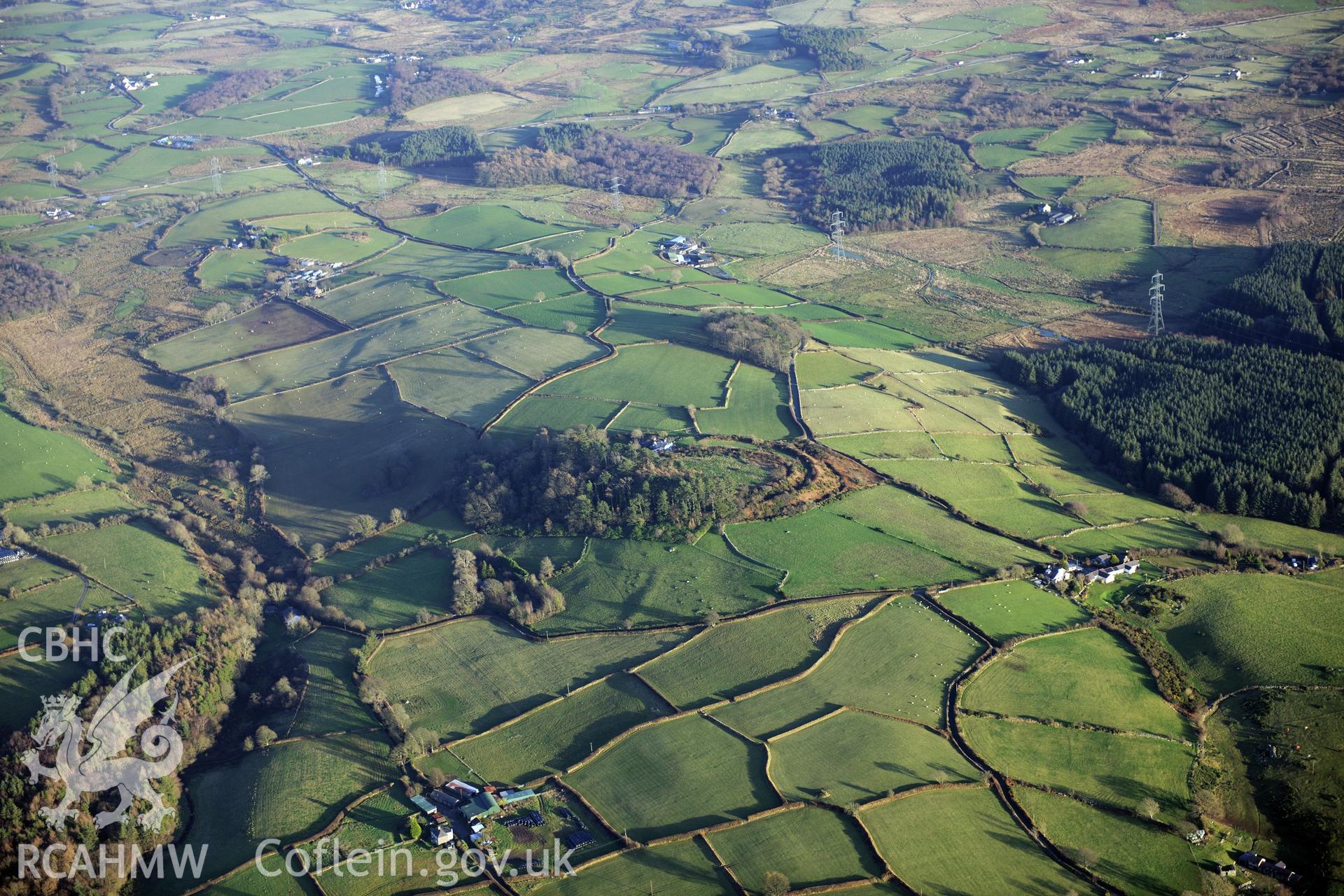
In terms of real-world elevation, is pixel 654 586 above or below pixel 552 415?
below

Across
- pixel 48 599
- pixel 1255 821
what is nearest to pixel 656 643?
pixel 1255 821

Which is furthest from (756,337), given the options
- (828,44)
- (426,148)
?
(828,44)

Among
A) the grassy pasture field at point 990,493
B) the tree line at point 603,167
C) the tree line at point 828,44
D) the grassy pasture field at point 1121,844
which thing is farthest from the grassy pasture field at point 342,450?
the tree line at point 828,44

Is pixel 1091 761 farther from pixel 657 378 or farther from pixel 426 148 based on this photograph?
pixel 426 148

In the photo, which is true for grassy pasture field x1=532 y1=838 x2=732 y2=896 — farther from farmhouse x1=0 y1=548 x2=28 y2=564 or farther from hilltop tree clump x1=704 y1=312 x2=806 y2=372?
hilltop tree clump x1=704 y1=312 x2=806 y2=372

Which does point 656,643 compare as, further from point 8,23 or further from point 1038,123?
point 8,23

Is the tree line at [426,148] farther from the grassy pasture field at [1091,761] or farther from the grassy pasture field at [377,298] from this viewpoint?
the grassy pasture field at [1091,761]
